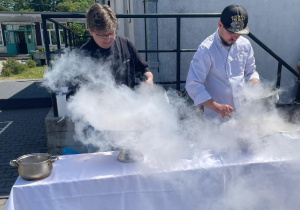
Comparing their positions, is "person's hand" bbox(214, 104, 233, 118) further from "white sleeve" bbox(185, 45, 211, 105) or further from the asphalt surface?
the asphalt surface

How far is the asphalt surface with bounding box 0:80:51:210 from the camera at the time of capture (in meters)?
3.89

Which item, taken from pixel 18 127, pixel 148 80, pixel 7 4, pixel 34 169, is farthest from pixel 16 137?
pixel 7 4

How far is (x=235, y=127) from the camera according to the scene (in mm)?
1972

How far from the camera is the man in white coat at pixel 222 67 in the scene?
2223 mm

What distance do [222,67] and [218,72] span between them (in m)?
0.06

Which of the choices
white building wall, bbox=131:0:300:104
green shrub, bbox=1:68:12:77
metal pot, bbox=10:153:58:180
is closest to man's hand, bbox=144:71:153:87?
metal pot, bbox=10:153:58:180

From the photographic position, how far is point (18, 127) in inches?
239

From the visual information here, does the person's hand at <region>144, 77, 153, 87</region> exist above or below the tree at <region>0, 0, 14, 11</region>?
below

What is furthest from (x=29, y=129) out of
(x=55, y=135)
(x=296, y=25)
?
(x=296, y=25)

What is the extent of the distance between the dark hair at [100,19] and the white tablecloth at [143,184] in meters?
1.10

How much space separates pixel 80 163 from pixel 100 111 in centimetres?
43

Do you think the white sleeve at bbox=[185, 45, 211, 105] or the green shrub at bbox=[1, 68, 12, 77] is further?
the green shrub at bbox=[1, 68, 12, 77]

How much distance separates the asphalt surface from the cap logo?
3.10m

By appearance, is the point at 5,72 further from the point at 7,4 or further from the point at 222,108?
the point at 7,4
